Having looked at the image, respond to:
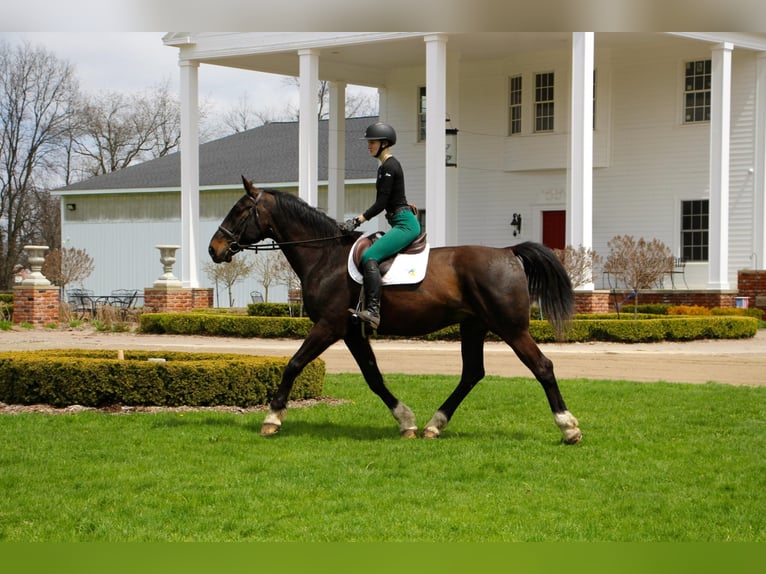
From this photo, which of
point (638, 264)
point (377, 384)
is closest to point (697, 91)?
point (638, 264)

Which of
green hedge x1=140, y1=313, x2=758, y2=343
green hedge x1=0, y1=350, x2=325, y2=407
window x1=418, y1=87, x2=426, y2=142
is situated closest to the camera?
green hedge x1=0, y1=350, x2=325, y2=407

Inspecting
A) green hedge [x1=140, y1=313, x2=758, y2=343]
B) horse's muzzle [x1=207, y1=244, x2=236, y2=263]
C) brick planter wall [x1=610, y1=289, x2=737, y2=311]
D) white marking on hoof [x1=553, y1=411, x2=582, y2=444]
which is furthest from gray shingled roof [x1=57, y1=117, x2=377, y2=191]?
white marking on hoof [x1=553, y1=411, x2=582, y2=444]

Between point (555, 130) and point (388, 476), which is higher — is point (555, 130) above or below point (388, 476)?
above

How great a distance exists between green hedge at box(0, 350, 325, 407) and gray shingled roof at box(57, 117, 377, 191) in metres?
26.5

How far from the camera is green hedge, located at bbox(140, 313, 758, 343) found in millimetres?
20578

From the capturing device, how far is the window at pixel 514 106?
31547mm

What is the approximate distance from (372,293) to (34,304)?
20.0m

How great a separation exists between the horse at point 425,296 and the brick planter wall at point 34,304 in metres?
18.8

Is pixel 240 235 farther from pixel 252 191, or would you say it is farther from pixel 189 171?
pixel 189 171

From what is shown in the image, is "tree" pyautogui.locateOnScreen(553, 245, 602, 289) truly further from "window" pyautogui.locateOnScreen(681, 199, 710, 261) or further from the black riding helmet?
the black riding helmet

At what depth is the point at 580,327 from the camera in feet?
67.3

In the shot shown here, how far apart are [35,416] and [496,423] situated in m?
4.49

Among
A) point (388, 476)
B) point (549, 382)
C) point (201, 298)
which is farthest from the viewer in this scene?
point (201, 298)

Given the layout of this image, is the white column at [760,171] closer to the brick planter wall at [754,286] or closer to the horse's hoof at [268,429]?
the brick planter wall at [754,286]
